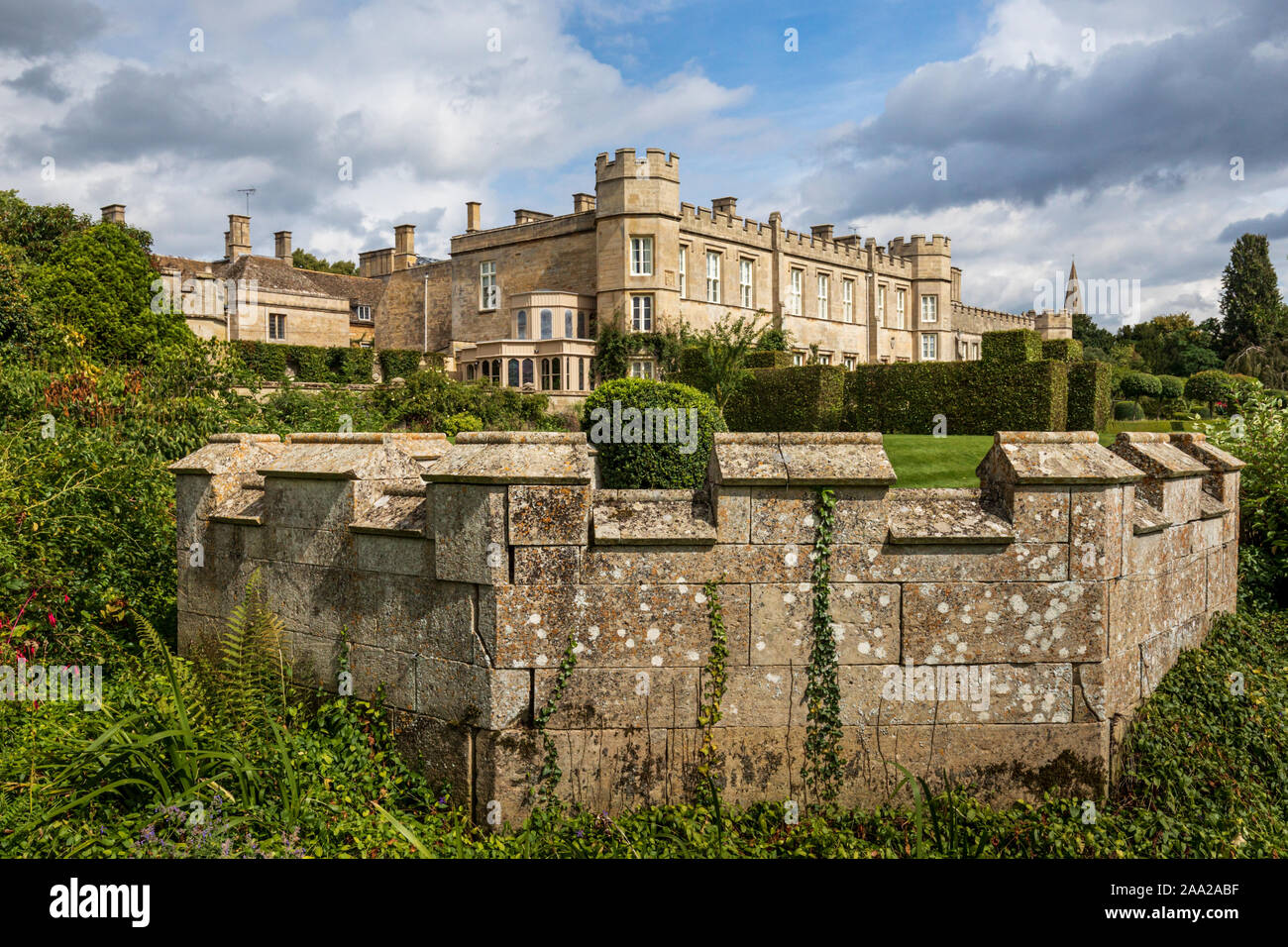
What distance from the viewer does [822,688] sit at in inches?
168

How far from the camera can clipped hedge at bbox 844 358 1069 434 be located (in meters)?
22.5

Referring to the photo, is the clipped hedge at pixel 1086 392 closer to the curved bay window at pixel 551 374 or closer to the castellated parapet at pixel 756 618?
the curved bay window at pixel 551 374

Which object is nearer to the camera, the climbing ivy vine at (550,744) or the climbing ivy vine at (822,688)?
the climbing ivy vine at (550,744)

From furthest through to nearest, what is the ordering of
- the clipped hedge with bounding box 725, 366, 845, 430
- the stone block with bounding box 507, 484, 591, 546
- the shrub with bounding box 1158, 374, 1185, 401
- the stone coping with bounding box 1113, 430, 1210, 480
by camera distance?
the shrub with bounding box 1158, 374, 1185, 401 < the clipped hedge with bounding box 725, 366, 845, 430 < the stone coping with bounding box 1113, 430, 1210, 480 < the stone block with bounding box 507, 484, 591, 546

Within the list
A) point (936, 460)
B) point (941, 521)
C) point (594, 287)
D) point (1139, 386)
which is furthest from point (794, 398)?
point (1139, 386)

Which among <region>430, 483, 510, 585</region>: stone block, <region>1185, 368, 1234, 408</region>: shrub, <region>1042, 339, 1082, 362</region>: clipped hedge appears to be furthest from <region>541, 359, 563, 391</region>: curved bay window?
<region>430, 483, 510, 585</region>: stone block

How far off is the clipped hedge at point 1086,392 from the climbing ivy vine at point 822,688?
21.1 meters

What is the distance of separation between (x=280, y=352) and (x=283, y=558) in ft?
112

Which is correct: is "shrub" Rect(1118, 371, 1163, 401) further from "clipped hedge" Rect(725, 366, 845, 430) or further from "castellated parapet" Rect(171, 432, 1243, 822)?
"castellated parapet" Rect(171, 432, 1243, 822)

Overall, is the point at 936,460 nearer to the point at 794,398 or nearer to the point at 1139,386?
the point at 794,398

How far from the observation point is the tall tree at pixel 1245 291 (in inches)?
2178

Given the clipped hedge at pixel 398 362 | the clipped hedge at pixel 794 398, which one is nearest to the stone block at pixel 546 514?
the clipped hedge at pixel 794 398

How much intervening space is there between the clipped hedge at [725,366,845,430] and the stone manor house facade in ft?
28.9
